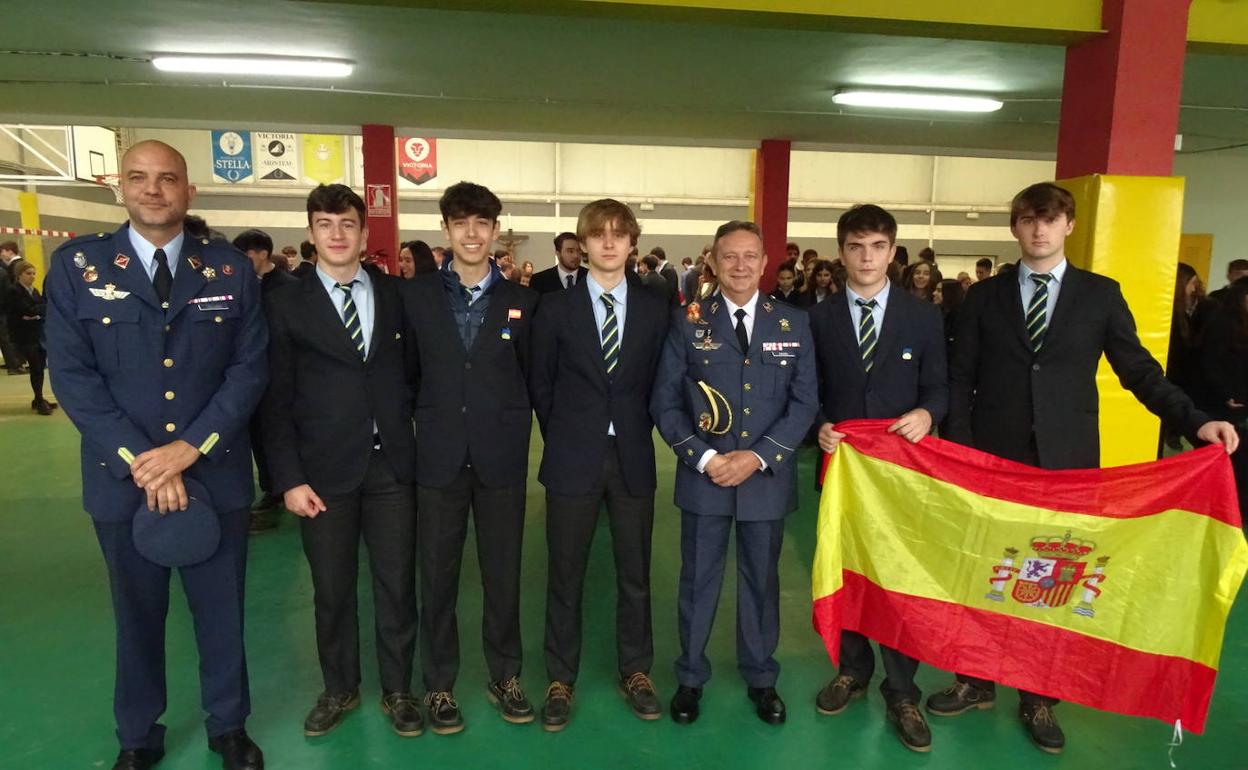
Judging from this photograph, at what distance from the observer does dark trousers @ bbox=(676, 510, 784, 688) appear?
2666 millimetres

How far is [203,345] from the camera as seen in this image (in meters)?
2.26

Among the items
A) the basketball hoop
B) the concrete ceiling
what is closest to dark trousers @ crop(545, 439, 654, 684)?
the concrete ceiling

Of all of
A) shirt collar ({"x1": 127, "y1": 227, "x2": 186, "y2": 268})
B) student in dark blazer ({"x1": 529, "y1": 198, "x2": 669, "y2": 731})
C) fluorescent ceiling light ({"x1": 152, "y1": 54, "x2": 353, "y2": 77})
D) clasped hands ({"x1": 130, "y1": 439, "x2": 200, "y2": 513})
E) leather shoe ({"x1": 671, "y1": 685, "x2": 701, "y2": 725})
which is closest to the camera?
clasped hands ({"x1": 130, "y1": 439, "x2": 200, "y2": 513})

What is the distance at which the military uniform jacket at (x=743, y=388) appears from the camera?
8.55 ft

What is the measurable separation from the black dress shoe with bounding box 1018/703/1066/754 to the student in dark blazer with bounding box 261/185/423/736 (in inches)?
82.2

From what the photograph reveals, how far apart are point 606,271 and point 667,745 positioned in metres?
1.60

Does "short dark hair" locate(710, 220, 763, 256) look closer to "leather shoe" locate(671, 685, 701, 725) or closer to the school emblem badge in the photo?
the school emblem badge

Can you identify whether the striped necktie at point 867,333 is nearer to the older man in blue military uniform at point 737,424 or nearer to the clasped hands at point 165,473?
the older man in blue military uniform at point 737,424

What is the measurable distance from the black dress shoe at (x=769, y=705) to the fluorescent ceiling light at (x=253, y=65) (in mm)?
6418

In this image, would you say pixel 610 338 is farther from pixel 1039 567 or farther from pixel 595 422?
pixel 1039 567

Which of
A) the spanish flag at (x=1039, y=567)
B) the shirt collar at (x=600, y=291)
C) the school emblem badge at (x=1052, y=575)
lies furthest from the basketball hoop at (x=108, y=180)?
the school emblem badge at (x=1052, y=575)

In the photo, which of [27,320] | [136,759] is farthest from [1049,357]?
[27,320]

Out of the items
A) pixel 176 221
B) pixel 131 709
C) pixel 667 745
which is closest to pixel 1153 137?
pixel 667 745

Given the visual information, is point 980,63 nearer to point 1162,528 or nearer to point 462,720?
point 1162,528
